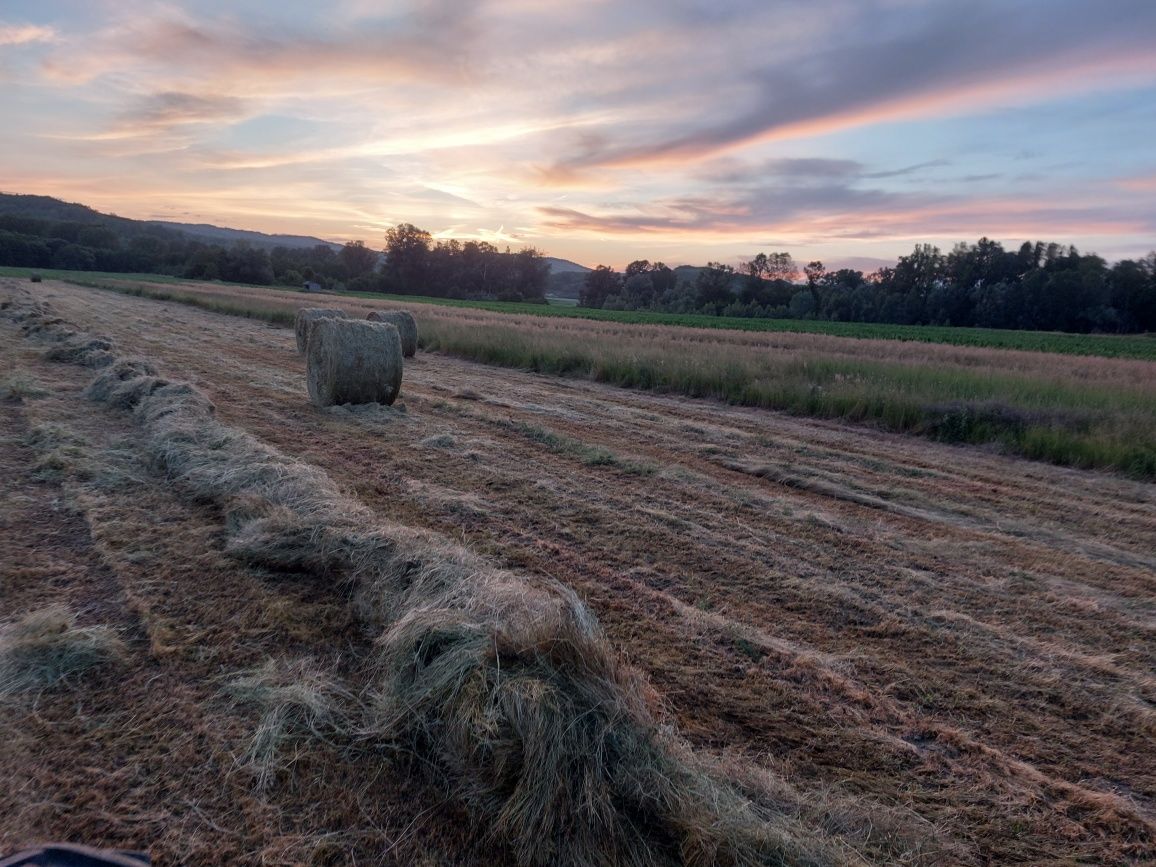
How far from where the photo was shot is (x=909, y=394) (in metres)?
11.9

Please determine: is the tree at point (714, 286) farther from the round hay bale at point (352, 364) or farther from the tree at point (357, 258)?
the round hay bale at point (352, 364)

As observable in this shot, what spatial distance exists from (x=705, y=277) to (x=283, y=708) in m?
87.8

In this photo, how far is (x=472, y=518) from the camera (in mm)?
5914

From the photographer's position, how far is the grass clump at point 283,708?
293 cm

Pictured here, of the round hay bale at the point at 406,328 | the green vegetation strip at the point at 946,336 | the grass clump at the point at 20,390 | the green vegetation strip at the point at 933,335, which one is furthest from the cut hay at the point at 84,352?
the green vegetation strip at the point at 933,335

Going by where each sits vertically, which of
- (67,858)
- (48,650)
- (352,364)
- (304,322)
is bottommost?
(48,650)

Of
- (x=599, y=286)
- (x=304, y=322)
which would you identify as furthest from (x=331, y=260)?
(x=304, y=322)

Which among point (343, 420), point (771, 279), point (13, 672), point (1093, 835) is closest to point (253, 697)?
point (13, 672)

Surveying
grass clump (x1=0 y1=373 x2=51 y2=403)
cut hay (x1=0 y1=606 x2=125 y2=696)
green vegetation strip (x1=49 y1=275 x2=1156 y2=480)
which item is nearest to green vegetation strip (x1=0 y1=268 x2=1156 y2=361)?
green vegetation strip (x1=49 y1=275 x2=1156 y2=480)

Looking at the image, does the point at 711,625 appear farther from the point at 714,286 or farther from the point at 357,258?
the point at 357,258

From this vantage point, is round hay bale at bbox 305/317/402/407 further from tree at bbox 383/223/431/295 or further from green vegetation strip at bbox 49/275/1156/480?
tree at bbox 383/223/431/295

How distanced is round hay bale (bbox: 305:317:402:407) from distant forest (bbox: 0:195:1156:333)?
6812 cm

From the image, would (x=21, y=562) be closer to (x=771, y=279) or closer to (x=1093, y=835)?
(x=1093, y=835)

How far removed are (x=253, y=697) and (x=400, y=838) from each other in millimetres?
1166
